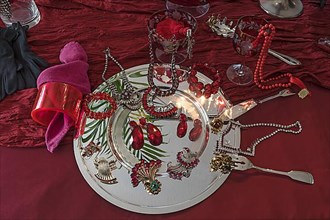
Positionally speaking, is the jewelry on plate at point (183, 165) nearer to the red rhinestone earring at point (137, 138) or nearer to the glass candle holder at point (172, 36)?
the red rhinestone earring at point (137, 138)

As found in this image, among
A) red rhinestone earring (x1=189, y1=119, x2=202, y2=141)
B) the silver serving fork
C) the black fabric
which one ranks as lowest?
the silver serving fork

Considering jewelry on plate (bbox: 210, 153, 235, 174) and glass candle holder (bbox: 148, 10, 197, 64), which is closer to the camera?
jewelry on plate (bbox: 210, 153, 235, 174)

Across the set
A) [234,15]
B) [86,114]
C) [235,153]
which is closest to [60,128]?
[86,114]

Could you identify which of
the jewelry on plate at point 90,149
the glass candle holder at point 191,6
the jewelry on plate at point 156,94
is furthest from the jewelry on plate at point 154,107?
the glass candle holder at point 191,6

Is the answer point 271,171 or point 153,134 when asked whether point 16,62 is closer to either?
point 153,134

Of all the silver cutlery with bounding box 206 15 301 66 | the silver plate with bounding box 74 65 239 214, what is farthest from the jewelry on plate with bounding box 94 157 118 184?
the silver cutlery with bounding box 206 15 301 66

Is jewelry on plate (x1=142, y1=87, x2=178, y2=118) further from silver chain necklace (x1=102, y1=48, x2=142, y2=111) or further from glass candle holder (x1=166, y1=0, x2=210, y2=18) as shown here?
glass candle holder (x1=166, y1=0, x2=210, y2=18)

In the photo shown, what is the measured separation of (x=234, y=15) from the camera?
90 cm

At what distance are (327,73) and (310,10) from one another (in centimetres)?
17

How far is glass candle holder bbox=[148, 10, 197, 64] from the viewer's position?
2.62 feet

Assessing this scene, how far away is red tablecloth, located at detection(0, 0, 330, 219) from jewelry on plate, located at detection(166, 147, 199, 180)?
53 mm

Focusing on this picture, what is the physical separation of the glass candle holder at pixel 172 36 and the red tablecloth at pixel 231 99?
2 cm

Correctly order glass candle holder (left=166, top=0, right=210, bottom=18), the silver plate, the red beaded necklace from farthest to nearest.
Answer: glass candle holder (left=166, top=0, right=210, bottom=18), the red beaded necklace, the silver plate

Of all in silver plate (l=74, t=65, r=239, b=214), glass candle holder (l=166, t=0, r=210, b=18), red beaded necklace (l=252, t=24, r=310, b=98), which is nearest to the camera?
silver plate (l=74, t=65, r=239, b=214)
